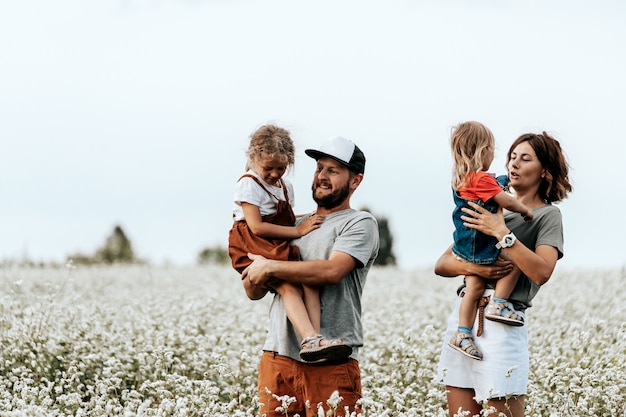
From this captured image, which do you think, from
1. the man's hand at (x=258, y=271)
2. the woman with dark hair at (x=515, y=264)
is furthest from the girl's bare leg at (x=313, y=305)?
the woman with dark hair at (x=515, y=264)

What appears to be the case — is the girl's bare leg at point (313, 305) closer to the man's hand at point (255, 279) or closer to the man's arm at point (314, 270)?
the man's arm at point (314, 270)

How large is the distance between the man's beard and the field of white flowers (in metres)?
1.33

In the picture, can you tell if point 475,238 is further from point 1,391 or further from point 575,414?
point 1,391

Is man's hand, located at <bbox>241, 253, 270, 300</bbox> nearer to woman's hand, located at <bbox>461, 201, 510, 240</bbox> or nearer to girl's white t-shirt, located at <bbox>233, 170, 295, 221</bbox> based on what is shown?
girl's white t-shirt, located at <bbox>233, 170, 295, 221</bbox>

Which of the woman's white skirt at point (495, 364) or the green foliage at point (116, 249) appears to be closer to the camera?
the woman's white skirt at point (495, 364)

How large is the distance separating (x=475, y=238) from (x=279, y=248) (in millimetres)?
1343

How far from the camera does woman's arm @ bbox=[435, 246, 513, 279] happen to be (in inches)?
237

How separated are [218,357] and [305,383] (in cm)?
174

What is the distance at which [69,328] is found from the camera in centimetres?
995

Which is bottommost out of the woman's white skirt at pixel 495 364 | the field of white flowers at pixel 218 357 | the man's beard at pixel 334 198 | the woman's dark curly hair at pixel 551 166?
the field of white flowers at pixel 218 357

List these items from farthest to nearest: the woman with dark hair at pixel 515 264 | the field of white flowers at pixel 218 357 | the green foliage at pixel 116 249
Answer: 1. the green foliage at pixel 116 249
2. the field of white flowers at pixel 218 357
3. the woman with dark hair at pixel 515 264

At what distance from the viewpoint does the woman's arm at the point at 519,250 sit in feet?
19.0

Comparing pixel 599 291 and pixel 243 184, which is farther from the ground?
pixel 243 184

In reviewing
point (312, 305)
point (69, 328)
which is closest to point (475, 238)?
point (312, 305)
